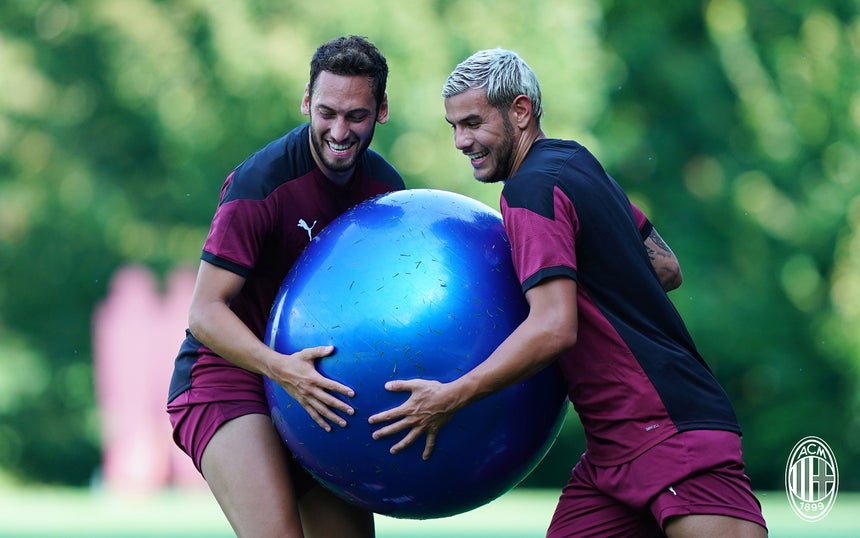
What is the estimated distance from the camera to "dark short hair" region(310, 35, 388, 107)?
202 inches

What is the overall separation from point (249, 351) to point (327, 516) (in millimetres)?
1109

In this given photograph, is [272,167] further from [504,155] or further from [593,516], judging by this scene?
[593,516]

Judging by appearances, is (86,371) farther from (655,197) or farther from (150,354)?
(655,197)

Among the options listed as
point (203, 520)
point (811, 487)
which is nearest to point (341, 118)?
point (811, 487)

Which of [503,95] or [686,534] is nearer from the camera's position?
[686,534]

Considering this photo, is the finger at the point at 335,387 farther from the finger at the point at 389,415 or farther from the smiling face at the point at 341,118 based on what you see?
the smiling face at the point at 341,118

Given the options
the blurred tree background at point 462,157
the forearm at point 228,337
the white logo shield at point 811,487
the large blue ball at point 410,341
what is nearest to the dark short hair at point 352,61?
the large blue ball at point 410,341

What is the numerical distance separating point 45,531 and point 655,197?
1143cm

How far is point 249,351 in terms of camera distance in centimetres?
477

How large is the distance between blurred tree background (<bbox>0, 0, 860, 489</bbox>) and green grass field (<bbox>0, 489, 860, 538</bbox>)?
3393 mm

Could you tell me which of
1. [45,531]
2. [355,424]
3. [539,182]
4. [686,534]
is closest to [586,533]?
[686,534]

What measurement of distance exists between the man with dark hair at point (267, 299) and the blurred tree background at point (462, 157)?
1191cm

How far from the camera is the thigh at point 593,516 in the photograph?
4.84 metres

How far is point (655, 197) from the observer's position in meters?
19.7
